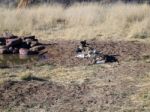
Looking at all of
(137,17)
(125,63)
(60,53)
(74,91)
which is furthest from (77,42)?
(74,91)

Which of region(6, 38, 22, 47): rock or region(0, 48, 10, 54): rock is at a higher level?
region(6, 38, 22, 47): rock

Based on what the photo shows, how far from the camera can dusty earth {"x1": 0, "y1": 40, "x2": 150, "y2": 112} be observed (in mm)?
8398

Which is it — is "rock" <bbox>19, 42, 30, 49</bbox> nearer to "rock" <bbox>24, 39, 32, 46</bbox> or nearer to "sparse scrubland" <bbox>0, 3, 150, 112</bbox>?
"rock" <bbox>24, 39, 32, 46</bbox>

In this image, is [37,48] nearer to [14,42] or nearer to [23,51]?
[23,51]

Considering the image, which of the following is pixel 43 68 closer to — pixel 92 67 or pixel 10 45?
pixel 92 67

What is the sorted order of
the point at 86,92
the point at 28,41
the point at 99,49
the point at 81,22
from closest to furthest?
the point at 86,92 → the point at 99,49 → the point at 28,41 → the point at 81,22

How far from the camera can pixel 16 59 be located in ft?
44.8

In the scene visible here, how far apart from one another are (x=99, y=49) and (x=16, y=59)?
7.92 feet

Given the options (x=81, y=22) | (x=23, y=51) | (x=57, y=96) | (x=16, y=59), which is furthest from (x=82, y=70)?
(x=81, y=22)

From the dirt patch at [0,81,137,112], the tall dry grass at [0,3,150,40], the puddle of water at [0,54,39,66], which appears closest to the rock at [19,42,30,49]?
the puddle of water at [0,54,39,66]

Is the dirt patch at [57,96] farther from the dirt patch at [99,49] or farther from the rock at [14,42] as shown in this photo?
the rock at [14,42]

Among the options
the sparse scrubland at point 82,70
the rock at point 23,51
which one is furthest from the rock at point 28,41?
the sparse scrubland at point 82,70

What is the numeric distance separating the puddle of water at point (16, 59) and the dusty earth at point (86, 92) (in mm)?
1187

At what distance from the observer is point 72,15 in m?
20.5
